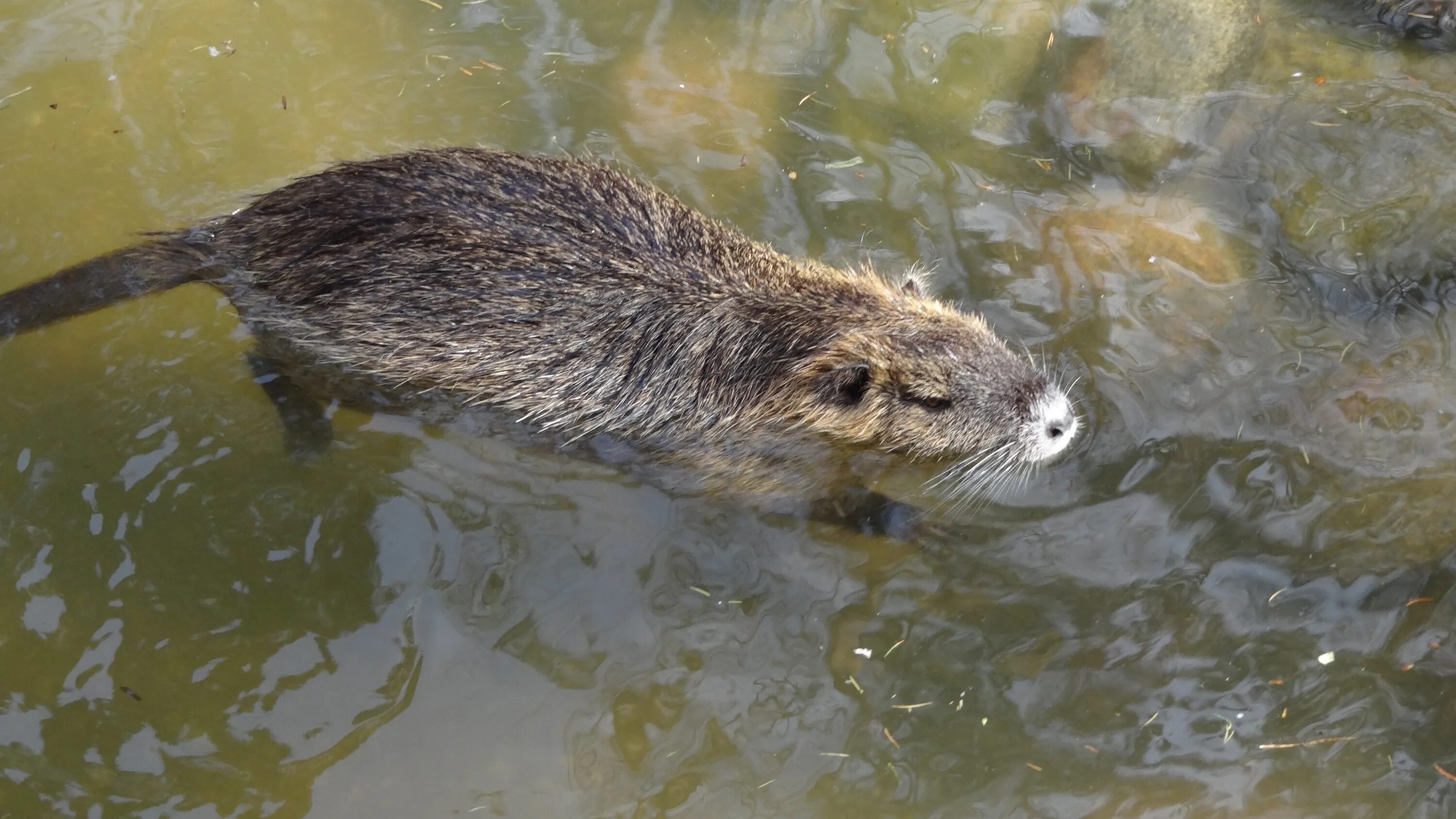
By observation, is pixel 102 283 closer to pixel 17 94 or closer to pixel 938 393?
A: pixel 17 94

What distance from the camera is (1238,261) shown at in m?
3.78

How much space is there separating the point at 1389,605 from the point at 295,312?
11.3 feet

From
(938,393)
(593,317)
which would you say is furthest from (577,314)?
(938,393)

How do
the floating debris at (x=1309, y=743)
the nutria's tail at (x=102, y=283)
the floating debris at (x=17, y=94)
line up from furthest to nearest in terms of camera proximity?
the floating debris at (x=17, y=94), the nutria's tail at (x=102, y=283), the floating debris at (x=1309, y=743)

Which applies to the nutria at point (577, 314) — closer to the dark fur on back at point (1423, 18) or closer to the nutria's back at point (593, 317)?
the nutria's back at point (593, 317)

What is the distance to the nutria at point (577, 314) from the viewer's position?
10.0 ft

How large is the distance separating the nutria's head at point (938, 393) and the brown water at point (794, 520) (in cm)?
29

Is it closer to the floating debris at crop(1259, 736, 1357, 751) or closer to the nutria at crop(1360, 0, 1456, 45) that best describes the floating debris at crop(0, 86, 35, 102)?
the floating debris at crop(1259, 736, 1357, 751)

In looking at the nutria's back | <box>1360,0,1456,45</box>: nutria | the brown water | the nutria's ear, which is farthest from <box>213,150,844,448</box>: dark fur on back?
<box>1360,0,1456,45</box>: nutria

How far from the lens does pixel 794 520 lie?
11.2ft

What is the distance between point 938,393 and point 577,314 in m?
1.15

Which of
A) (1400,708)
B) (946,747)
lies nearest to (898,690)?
→ (946,747)

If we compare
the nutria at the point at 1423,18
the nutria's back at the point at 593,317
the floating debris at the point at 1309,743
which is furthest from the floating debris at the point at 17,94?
the nutria at the point at 1423,18

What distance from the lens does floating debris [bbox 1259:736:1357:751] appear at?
2.92 meters
